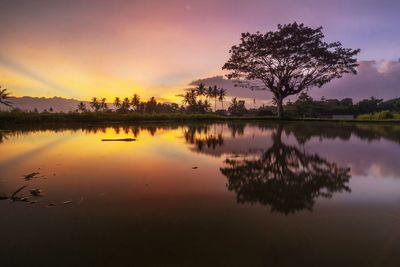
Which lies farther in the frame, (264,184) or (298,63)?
(298,63)

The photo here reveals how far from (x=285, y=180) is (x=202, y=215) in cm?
299

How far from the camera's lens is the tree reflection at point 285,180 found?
530 cm

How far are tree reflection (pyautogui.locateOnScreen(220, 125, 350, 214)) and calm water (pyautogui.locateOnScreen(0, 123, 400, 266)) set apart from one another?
0.9 inches

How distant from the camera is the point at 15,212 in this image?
463 centimetres

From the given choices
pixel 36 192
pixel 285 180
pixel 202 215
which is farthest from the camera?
pixel 285 180

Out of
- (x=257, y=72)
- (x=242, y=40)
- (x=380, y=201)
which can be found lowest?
(x=380, y=201)

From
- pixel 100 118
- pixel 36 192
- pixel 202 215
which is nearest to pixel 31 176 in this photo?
pixel 36 192

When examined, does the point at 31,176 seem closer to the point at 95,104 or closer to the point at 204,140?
the point at 204,140

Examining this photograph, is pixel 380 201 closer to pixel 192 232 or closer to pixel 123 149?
pixel 192 232

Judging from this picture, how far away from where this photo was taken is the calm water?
3.28m

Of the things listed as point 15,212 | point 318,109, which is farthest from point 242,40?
point 15,212

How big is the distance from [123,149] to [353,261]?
10.2 m

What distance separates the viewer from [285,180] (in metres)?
6.82

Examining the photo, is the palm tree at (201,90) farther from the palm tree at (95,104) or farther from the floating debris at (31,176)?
the floating debris at (31,176)
